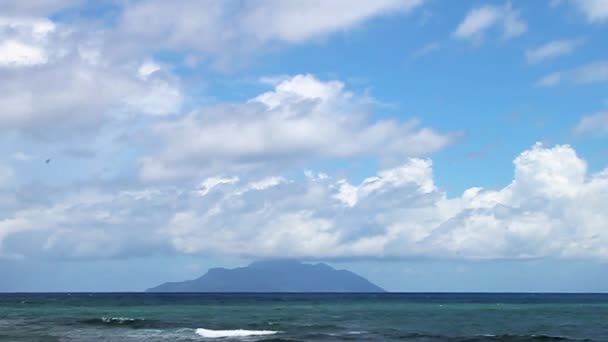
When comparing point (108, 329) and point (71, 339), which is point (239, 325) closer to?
point (108, 329)

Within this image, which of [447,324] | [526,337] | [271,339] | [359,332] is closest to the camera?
[271,339]

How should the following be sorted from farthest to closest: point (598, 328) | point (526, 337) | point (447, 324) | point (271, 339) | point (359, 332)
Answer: point (447, 324)
point (598, 328)
point (359, 332)
point (526, 337)
point (271, 339)

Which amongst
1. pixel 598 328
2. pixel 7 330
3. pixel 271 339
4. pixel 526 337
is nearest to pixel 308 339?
pixel 271 339

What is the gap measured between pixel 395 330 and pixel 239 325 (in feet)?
44.6

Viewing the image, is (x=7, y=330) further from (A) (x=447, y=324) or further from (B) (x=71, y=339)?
(A) (x=447, y=324)

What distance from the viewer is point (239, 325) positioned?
5734cm

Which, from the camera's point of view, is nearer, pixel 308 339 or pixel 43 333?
pixel 308 339

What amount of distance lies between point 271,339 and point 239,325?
1586 cm

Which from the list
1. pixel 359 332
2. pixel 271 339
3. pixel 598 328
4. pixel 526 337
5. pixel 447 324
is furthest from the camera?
pixel 447 324

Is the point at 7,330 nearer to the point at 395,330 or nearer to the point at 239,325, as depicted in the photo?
the point at 239,325

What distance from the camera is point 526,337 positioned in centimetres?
4547

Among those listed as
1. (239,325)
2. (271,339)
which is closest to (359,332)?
(271,339)

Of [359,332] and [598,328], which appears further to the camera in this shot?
[598,328]

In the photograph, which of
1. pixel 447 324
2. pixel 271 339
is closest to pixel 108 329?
pixel 271 339
